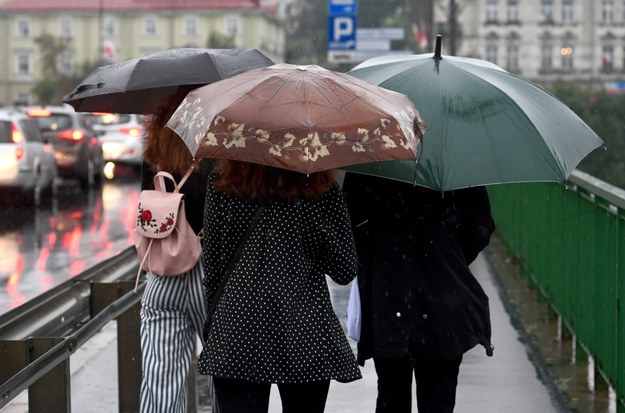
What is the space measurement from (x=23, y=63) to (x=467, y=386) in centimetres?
12726

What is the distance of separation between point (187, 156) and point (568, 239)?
4339 millimetres

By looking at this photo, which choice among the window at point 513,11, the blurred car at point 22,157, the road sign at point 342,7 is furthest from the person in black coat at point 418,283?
the window at point 513,11

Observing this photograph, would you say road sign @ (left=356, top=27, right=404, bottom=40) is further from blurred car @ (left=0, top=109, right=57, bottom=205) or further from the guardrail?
the guardrail

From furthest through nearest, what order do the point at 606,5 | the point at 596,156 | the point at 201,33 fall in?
the point at 606,5, the point at 201,33, the point at 596,156

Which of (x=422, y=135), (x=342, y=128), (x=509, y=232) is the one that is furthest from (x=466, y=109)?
(x=509, y=232)

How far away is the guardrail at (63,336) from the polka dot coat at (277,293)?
2.94ft

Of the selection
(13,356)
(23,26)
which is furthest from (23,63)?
(13,356)

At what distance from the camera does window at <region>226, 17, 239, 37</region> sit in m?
132

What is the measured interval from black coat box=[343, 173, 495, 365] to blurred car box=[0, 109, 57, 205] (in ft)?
63.4

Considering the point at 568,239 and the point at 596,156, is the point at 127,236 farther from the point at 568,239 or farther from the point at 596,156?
the point at 596,156

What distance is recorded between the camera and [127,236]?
1903cm

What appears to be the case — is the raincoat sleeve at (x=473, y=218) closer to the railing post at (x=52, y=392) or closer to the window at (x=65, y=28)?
the railing post at (x=52, y=392)

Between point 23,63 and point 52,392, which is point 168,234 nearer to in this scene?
point 52,392

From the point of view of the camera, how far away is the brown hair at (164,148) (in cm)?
526
